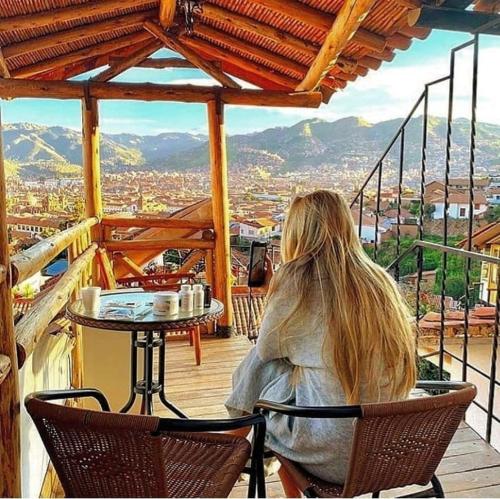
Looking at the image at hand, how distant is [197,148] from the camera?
5.41 m

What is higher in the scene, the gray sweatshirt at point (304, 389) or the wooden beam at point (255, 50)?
the wooden beam at point (255, 50)

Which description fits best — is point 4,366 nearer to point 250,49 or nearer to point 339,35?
point 339,35

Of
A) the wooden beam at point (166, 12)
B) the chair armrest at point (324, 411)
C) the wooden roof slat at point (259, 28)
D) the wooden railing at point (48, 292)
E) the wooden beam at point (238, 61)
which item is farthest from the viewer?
the wooden beam at point (238, 61)

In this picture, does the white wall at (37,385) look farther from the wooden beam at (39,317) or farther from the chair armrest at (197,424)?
the chair armrest at (197,424)

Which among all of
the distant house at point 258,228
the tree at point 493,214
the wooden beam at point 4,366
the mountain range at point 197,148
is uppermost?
the mountain range at point 197,148

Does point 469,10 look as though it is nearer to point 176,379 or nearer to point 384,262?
point 384,262

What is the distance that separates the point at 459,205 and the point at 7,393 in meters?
2.82

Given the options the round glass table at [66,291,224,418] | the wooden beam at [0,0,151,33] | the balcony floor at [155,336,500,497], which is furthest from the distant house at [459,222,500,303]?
the wooden beam at [0,0,151,33]

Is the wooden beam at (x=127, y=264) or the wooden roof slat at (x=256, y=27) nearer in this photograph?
the wooden roof slat at (x=256, y=27)

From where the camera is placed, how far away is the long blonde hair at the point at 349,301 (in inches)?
61.0

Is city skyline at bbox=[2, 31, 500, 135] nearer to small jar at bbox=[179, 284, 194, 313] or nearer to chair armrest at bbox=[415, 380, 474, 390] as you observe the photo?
small jar at bbox=[179, 284, 194, 313]

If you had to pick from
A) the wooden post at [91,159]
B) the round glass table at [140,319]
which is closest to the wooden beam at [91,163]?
the wooden post at [91,159]

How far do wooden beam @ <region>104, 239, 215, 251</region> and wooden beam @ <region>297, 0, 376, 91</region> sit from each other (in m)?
1.72

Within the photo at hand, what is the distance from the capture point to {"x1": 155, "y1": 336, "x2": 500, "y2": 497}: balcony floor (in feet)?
8.02
